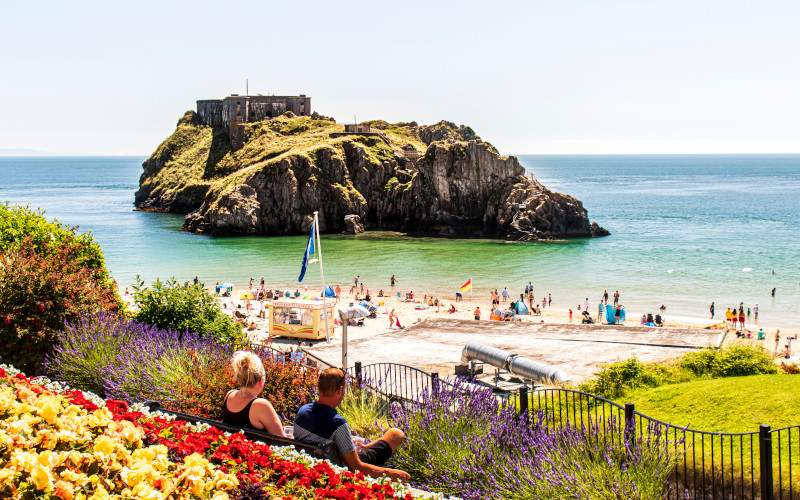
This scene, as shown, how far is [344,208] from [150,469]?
81.3m

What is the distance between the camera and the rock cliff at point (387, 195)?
249 ft

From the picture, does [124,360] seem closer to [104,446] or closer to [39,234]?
[104,446]

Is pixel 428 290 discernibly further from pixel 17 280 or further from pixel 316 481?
pixel 316 481

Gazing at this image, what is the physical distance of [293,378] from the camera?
8.21 metres

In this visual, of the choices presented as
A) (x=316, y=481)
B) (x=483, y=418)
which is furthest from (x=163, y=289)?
(x=316, y=481)

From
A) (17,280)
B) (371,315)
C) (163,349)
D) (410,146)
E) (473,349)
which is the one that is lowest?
(371,315)

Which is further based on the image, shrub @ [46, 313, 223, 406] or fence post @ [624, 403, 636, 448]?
shrub @ [46, 313, 223, 406]

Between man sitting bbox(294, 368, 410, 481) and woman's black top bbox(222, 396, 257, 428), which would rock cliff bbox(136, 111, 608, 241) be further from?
woman's black top bbox(222, 396, 257, 428)

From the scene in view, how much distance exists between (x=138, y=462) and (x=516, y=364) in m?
9.65

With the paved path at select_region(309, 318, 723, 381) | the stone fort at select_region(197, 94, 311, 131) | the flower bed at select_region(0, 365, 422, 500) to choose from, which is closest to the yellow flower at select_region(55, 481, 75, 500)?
the flower bed at select_region(0, 365, 422, 500)

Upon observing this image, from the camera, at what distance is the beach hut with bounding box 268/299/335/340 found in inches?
1019

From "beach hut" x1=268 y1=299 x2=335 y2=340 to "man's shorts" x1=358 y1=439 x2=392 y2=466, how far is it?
65.5 feet

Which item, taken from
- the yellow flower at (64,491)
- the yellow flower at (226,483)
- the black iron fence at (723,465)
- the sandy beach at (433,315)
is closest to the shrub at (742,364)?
the black iron fence at (723,465)

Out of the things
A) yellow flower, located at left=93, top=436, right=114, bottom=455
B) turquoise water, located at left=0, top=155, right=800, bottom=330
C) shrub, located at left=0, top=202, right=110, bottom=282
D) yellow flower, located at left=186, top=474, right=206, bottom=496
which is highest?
shrub, located at left=0, top=202, right=110, bottom=282
